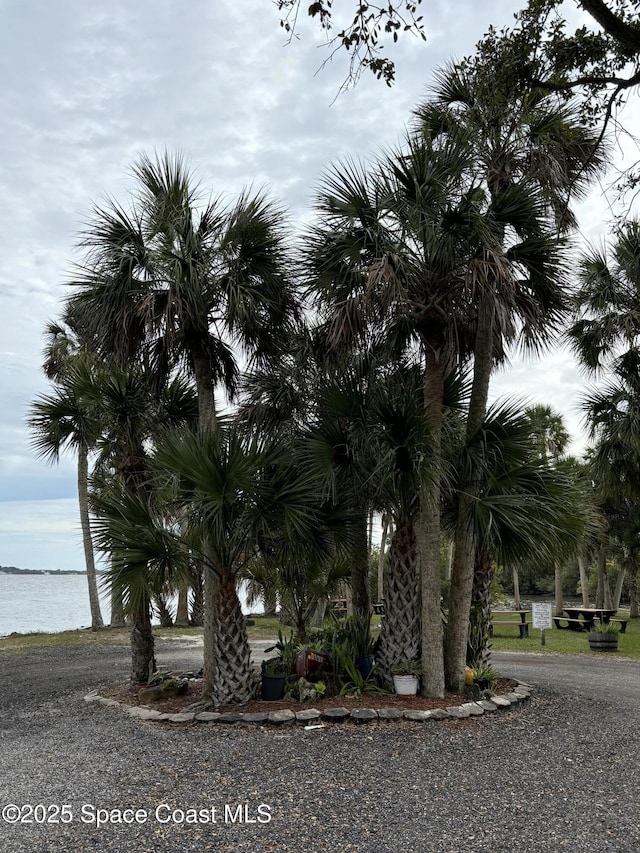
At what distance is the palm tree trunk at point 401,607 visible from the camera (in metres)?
8.59

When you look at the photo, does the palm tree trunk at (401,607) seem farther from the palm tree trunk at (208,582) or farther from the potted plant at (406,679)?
the palm tree trunk at (208,582)

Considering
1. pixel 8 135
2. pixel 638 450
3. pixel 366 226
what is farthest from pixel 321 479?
pixel 638 450

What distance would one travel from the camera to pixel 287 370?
10.5 metres

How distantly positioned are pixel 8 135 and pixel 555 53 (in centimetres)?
724

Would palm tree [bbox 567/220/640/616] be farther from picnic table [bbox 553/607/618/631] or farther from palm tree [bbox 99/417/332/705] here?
palm tree [bbox 99/417/332/705]

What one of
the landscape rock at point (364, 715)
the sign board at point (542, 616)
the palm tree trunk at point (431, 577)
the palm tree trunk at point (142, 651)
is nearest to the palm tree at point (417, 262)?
the palm tree trunk at point (431, 577)

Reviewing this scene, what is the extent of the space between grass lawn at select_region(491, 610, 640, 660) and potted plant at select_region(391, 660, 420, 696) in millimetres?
6793

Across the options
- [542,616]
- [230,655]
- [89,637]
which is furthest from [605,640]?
[89,637]

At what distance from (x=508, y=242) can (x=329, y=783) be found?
6523 mm

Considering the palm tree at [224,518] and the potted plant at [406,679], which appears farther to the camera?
the potted plant at [406,679]

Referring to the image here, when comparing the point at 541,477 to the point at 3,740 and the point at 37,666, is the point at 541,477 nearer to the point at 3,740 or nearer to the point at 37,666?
the point at 3,740

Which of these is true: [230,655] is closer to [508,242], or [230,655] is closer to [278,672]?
[278,672]

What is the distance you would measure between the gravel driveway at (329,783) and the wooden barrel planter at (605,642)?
7849 millimetres

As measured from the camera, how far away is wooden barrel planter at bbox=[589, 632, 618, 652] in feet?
52.0
